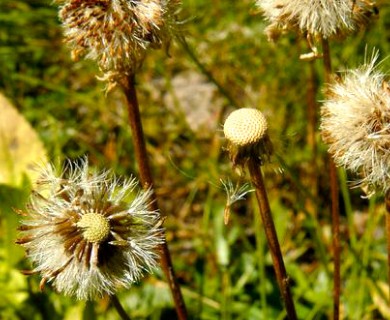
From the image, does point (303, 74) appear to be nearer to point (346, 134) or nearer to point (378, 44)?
point (378, 44)

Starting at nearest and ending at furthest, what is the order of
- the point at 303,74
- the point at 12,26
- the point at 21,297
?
the point at 21,297, the point at 303,74, the point at 12,26

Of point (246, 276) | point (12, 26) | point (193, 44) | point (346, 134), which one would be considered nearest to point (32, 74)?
point (12, 26)

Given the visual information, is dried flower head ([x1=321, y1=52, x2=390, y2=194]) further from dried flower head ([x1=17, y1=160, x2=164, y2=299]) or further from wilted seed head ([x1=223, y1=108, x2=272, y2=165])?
dried flower head ([x1=17, y1=160, x2=164, y2=299])

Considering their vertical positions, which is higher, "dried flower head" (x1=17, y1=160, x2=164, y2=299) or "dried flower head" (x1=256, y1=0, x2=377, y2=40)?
"dried flower head" (x1=256, y1=0, x2=377, y2=40)

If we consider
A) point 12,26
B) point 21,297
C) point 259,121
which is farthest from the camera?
point 12,26

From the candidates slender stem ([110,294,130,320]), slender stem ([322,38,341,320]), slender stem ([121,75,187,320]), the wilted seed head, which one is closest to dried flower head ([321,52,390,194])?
slender stem ([322,38,341,320])

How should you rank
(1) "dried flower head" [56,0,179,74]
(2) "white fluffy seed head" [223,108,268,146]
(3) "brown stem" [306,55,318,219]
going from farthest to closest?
(3) "brown stem" [306,55,318,219]
(1) "dried flower head" [56,0,179,74]
(2) "white fluffy seed head" [223,108,268,146]
